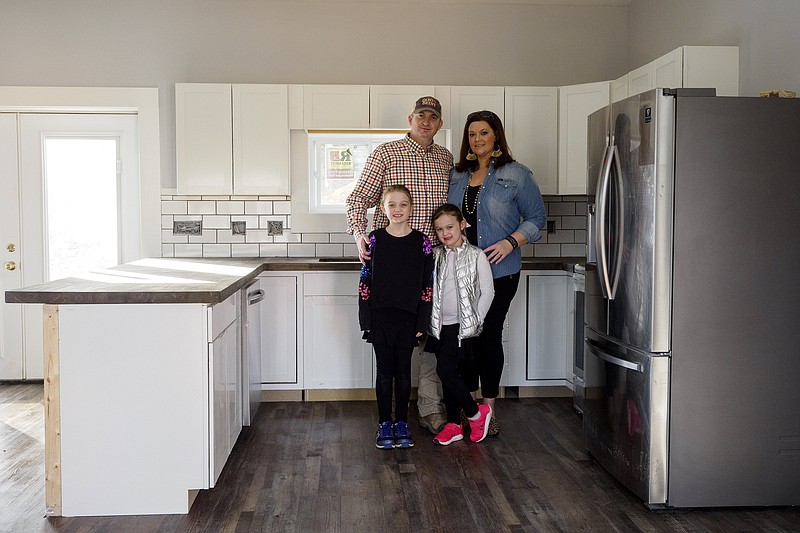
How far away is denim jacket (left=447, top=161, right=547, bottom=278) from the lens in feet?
11.6

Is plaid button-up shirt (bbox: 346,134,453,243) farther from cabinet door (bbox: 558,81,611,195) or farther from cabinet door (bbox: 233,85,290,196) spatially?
cabinet door (bbox: 558,81,611,195)

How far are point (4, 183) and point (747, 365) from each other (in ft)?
14.4

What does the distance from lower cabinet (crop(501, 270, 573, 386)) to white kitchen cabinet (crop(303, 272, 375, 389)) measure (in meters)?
0.85

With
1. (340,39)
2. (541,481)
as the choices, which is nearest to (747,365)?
(541,481)

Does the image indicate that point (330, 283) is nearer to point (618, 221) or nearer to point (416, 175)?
point (416, 175)

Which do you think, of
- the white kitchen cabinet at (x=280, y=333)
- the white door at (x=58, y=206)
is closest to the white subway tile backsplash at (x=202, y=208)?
the white door at (x=58, y=206)

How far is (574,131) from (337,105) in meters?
1.42

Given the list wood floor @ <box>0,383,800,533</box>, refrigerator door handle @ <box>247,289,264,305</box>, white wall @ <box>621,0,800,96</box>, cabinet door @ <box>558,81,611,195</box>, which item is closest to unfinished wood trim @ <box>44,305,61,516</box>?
wood floor @ <box>0,383,800,533</box>

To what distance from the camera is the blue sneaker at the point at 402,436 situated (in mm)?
3389

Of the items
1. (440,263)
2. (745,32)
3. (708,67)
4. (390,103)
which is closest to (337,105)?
(390,103)

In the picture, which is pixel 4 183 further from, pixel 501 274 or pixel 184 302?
pixel 501 274

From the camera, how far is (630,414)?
9.13ft

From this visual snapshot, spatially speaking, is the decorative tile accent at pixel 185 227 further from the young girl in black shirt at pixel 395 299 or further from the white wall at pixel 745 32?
the white wall at pixel 745 32

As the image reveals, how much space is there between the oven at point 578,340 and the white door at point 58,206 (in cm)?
277
